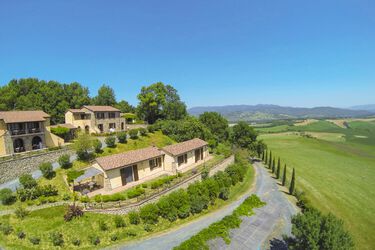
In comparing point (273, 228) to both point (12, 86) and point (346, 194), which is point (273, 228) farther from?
point (12, 86)

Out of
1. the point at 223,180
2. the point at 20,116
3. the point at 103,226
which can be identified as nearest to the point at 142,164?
the point at 103,226

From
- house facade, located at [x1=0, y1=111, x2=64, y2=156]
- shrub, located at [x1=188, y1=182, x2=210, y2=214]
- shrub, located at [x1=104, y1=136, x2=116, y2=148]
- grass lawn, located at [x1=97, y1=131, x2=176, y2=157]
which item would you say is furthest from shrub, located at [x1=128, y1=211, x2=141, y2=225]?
house facade, located at [x1=0, y1=111, x2=64, y2=156]

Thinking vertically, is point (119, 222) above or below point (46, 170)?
below

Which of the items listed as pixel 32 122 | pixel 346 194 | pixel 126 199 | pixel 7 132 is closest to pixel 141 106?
pixel 32 122

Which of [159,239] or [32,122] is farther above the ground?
[32,122]

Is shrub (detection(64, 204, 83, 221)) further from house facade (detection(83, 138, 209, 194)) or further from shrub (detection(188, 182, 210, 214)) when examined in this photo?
shrub (detection(188, 182, 210, 214))

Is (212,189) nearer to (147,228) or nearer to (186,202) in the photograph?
(186,202)

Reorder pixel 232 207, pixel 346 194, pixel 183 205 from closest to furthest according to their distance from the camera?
pixel 183 205
pixel 232 207
pixel 346 194
